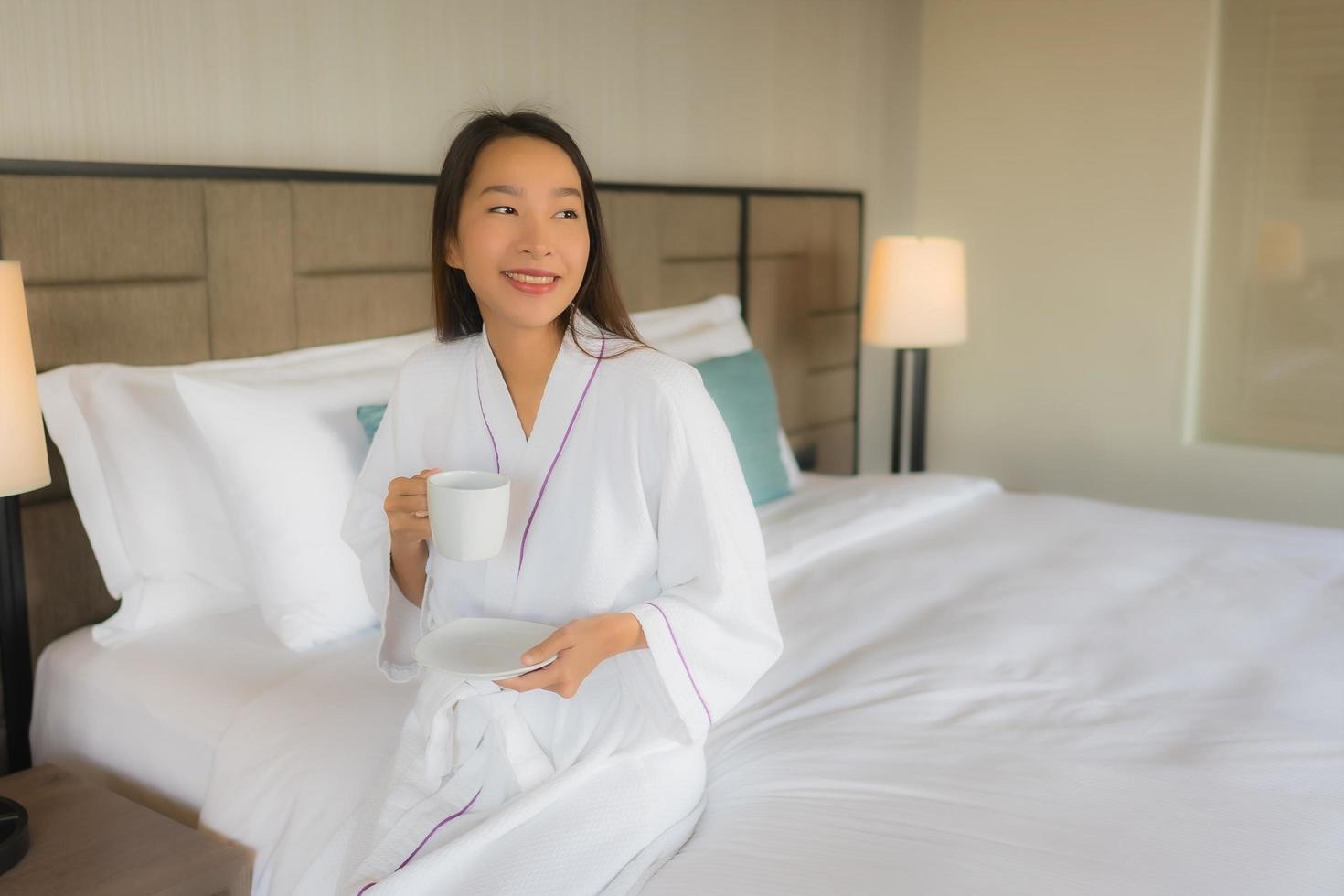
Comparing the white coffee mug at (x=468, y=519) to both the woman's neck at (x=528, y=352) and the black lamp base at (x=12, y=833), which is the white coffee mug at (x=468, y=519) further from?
the black lamp base at (x=12, y=833)

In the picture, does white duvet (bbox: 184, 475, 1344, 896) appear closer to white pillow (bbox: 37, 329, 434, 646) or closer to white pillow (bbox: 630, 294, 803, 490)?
white pillow (bbox: 37, 329, 434, 646)

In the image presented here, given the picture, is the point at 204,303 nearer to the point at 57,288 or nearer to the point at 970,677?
the point at 57,288

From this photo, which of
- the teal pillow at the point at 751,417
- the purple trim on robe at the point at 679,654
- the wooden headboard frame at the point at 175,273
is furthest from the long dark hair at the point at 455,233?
the teal pillow at the point at 751,417

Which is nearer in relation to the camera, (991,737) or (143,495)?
(991,737)

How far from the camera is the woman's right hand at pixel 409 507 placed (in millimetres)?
1352

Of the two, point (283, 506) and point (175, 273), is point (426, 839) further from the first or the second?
point (175, 273)

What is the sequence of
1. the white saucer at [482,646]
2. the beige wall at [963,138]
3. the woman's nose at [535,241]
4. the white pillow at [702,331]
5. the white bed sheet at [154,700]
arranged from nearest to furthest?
the white saucer at [482,646] → the woman's nose at [535,241] → the white bed sheet at [154,700] → the beige wall at [963,138] → the white pillow at [702,331]

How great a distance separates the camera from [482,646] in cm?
129

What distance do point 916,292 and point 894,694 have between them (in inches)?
80.8

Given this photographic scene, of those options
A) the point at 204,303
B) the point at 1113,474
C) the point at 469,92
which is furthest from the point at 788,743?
the point at 1113,474

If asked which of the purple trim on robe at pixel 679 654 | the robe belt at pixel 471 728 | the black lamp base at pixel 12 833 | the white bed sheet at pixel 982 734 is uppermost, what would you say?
the purple trim on robe at pixel 679 654

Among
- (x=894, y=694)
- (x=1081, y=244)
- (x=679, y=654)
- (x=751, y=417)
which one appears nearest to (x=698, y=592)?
(x=679, y=654)

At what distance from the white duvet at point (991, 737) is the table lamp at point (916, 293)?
4.18 feet

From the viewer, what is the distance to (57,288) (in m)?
1.89
